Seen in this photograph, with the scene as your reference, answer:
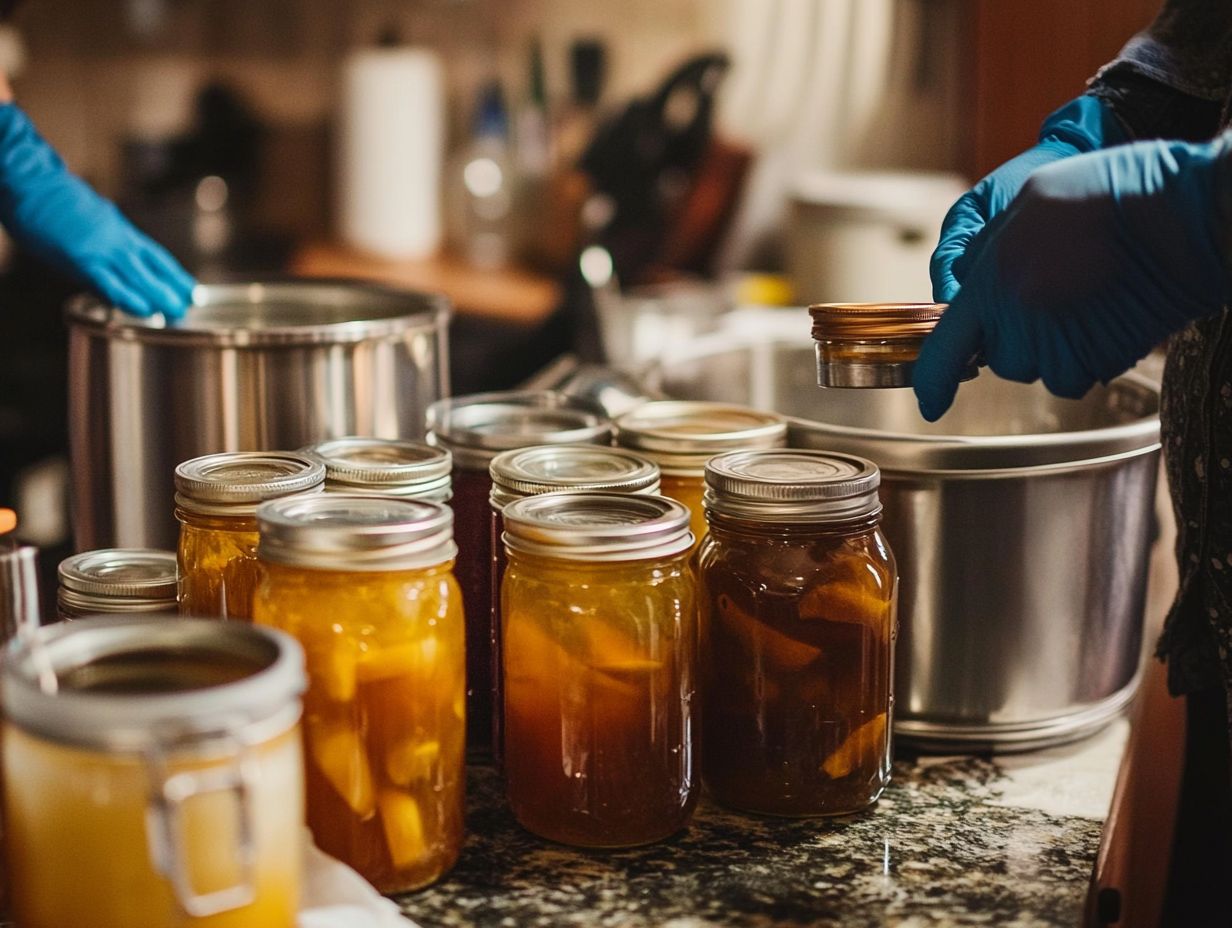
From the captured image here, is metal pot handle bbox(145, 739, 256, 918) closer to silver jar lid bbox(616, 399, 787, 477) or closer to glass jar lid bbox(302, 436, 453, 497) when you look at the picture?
glass jar lid bbox(302, 436, 453, 497)

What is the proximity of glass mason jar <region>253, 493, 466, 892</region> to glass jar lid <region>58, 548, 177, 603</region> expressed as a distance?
0.41 ft

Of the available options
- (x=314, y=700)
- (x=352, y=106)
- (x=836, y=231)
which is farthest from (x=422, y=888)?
(x=352, y=106)

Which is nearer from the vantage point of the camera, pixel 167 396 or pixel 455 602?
pixel 455 602

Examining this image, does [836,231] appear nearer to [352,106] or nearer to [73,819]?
[352,106]

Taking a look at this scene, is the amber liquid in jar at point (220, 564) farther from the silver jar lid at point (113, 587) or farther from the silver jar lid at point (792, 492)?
the silver jar lid at point (792, 492)

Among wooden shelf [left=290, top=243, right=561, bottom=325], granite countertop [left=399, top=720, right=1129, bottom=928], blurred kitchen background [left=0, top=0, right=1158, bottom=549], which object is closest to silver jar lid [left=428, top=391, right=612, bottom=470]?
granite countertop [left=399, top=720, right=1129, bottom=928]

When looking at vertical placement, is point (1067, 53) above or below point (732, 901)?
above

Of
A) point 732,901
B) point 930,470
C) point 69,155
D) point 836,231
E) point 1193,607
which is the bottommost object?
point 732,901

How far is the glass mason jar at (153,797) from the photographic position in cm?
60

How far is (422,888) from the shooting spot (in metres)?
0.80

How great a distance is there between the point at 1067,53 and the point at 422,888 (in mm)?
1810

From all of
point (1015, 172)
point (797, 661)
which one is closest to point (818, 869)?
point (797, 661)

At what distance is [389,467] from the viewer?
90 centimetres

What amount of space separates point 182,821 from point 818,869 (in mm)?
384
